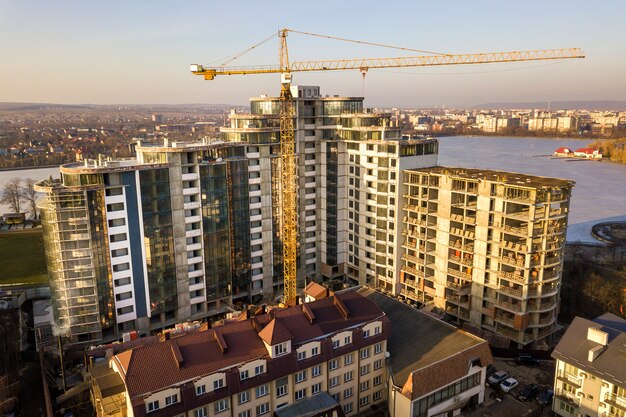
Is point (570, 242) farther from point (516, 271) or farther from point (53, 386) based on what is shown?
point (53, 386)

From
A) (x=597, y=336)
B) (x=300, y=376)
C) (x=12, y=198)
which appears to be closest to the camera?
(x=300, y=376)

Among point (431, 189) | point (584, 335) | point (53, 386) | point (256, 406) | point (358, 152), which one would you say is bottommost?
point (53, 386)

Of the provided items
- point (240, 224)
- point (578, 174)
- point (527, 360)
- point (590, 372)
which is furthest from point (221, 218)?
point (578, 174)

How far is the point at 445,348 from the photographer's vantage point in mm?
36125

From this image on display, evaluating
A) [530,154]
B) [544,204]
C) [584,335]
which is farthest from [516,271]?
[530,154]

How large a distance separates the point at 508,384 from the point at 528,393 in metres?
1.65

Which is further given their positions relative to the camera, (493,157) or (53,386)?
(493,157)

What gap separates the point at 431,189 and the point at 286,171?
18459 millimetres

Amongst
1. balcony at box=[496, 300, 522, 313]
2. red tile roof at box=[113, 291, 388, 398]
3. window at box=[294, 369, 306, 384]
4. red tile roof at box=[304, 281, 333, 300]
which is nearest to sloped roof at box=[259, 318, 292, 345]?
red tile roof at box=[113, 291, 388, 398]

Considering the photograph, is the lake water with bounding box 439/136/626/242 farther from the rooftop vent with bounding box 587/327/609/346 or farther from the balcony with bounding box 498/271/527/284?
the rooftop vent with bounding box 587/327/609/346

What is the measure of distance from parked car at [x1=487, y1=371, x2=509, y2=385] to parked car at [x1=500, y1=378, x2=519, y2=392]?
404 millimetres

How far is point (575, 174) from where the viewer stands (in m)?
136

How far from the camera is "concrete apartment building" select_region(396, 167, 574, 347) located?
42.3 m

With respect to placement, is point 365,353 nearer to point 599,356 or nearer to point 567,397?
point 567,397
